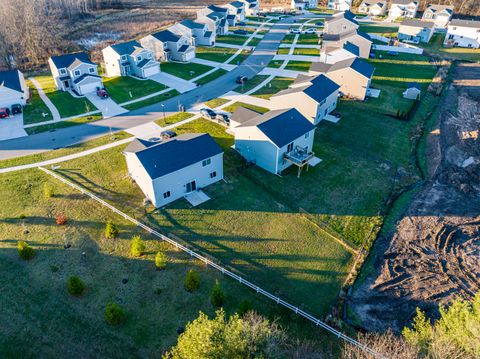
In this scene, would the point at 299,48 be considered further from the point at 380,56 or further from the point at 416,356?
the point at 416,356

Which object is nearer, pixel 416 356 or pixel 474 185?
pixel 416 356

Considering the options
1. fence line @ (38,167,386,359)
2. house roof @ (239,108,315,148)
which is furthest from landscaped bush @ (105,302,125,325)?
house roof @ (239,108,315,148)

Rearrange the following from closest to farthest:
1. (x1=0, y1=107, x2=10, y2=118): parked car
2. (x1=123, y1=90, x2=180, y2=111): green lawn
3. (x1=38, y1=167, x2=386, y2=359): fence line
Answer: (x1=38, y1=167, x2=386, y2=359): fence line < (x1=0, y1=107, x2=10, y2=118): parked car < (x1=123, y1=90, x2=180, y2=111): green lawn

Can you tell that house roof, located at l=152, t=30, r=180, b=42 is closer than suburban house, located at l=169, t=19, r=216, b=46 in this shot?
Yes

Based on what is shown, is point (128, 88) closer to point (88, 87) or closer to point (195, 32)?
point (88, 87)

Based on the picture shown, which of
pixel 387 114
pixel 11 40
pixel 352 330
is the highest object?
pixel 11 40

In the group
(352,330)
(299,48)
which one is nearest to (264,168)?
(352,330)

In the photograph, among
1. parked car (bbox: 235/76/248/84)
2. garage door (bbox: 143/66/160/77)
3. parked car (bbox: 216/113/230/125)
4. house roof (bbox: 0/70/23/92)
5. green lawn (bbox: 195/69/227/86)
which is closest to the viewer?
parked car (bbox: 216/113/230/125)

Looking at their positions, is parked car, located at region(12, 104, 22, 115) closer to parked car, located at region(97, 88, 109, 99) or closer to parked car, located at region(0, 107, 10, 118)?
parked car, located at region(0, 107, 10, 118)
